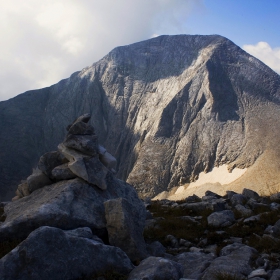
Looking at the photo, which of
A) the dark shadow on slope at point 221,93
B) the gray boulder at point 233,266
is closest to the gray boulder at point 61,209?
the gray boulder at point 233,266

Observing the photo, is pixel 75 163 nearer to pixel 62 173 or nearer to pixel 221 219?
pixel 62 173

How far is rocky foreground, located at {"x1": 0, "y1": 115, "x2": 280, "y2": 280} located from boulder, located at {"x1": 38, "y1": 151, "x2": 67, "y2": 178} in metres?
0.04

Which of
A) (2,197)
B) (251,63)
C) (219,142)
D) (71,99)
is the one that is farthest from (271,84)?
(2,197)

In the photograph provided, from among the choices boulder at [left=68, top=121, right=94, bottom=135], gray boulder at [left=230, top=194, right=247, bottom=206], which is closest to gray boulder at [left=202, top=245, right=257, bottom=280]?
boulder at [left=68, top=121, right=94, bottom=135]

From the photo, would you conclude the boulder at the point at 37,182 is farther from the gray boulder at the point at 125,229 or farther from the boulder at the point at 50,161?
the gray boulder at the point at 125,229

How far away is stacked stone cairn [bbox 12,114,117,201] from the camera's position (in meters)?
12.0

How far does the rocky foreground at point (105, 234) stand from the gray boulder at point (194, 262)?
24mm

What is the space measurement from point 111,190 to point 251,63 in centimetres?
6784

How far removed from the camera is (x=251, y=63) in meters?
73.5

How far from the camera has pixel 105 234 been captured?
10.3m

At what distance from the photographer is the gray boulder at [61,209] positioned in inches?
372

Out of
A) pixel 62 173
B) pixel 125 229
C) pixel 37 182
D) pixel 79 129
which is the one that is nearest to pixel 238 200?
pixel 79 129

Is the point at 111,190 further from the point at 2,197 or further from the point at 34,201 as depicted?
the point at 2,197

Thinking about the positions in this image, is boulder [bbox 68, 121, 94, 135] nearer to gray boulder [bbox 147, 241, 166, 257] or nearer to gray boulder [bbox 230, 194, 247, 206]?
gray boulder [bbox 147, 241, 166, 257]
